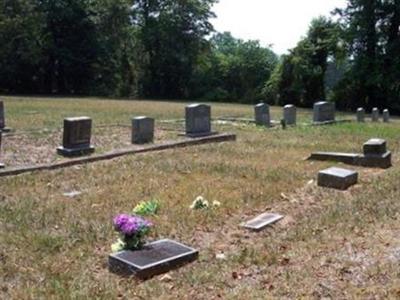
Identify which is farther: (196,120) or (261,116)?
(261,116)

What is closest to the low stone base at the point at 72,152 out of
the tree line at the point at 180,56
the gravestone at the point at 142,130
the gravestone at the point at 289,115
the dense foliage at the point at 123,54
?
the gravestone at the point at 142,130

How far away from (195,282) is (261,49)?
45433mm

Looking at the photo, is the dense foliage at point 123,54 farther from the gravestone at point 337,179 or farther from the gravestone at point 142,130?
the gravestone at point 337,179

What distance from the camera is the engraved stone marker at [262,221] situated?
5.93 meters

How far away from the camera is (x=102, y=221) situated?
6.07m

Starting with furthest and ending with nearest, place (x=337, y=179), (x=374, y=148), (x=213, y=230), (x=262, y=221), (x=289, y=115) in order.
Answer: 1. (x=289, y=115)
2. (x=374, y=148)
3. (x=337, y=179)
4. (x=262, y=221)
5. (x=213, y=230)

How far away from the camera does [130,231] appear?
Result: 4.80 meters

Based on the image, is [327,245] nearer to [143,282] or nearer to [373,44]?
[143,282]

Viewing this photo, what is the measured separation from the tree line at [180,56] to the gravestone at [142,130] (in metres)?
22.2

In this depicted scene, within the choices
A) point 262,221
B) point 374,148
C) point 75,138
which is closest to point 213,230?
point 262,221

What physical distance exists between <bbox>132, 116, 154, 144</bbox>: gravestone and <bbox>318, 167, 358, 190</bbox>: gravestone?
221 inches

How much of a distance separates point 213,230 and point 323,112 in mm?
14921

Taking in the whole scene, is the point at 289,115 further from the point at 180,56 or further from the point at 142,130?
the point at 180,56

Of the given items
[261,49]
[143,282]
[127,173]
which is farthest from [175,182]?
[261,49]
